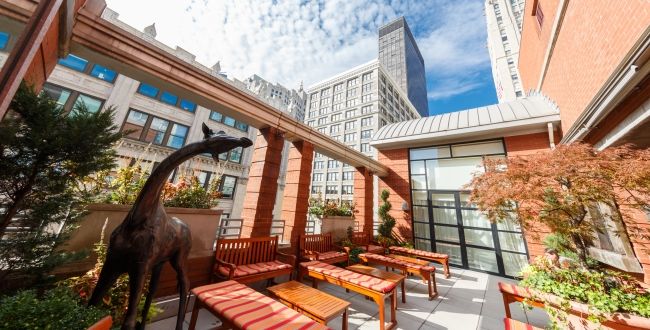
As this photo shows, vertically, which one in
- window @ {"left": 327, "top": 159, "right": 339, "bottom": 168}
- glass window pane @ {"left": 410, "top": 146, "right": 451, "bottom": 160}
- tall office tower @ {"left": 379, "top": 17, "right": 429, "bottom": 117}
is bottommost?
glass window pane @ {"left": 410, "top": 146, "right": 451, "bottom": 160}

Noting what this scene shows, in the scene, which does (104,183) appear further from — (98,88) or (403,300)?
(98,88)

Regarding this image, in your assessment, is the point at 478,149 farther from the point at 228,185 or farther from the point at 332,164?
the point at 332,164

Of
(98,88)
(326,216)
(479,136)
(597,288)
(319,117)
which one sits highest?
(319,117)

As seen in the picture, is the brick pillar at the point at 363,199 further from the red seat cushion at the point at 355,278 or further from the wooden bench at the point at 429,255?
the red seat cushion at the point at 355,278

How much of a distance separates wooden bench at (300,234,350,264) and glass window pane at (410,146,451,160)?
601 cm

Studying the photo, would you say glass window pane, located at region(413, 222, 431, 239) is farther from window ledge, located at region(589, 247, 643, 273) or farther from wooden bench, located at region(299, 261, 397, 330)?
wooden bench, located at region(299, 261, 397, 330)

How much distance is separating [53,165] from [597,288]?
266 inches

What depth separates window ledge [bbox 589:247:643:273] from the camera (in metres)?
4.51

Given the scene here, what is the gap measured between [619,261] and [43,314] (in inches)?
370

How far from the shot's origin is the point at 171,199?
3.60m

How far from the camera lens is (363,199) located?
8.97 meters

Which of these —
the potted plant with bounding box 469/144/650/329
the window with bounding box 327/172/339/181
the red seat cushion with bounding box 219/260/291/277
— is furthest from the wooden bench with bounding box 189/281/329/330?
the window with bounding box 327/172/339/181

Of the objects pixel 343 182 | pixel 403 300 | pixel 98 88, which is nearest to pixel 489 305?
pixel 403 300

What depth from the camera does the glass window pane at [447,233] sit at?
8453mm
